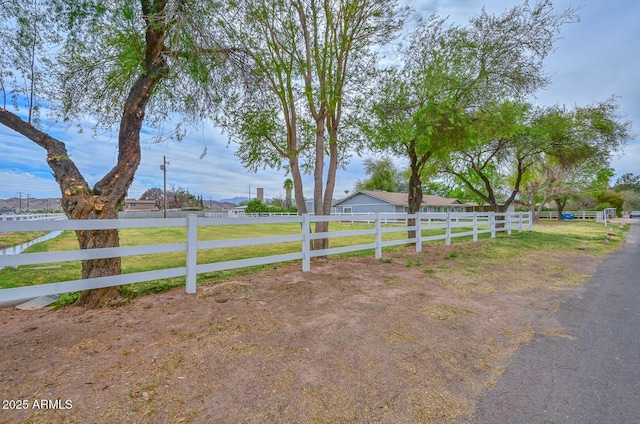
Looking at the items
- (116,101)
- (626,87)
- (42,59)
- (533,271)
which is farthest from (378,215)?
(626,87)

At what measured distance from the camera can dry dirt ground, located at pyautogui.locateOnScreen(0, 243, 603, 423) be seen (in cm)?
211

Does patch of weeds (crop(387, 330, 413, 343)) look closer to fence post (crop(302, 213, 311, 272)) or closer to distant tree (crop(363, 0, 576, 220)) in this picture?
fence post (crop(302, 213, 311, 272))

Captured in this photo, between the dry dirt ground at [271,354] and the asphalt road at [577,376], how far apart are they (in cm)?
17

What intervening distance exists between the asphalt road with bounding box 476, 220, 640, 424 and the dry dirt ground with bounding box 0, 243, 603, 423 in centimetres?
17

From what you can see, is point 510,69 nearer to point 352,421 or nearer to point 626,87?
point 626,87

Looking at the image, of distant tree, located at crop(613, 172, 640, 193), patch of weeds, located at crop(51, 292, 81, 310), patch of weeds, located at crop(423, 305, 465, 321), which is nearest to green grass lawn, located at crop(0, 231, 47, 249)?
patch of weeds, located at crop(51, 292, 81, 310)

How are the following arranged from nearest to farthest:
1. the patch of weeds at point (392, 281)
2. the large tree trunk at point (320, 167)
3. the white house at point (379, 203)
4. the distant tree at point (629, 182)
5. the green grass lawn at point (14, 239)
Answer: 1. the patch of weeds at point (392, 281)
2. the large tree trunk at point (320, 167)
3. the green grass lawn at point (14, 239)
4. the white house at point (379, 203)
5. the distant tree at point (629, 182)

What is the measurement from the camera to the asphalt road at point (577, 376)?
209cm

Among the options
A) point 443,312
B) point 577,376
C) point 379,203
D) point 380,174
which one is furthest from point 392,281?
point 380,174

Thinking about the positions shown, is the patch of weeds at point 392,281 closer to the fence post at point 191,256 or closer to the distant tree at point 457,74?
the fence post at point 191,256

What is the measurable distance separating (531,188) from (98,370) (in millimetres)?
34990

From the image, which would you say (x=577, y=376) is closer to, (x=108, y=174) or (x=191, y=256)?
(x=191, y=256)

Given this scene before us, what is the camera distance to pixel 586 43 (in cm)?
1070

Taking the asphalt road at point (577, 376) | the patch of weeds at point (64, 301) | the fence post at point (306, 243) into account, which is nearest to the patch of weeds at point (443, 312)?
the asphalt road at point (577, 376)
